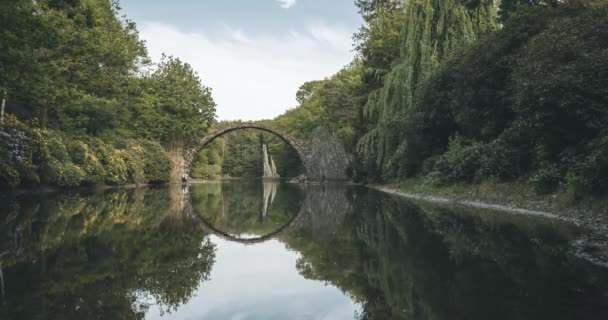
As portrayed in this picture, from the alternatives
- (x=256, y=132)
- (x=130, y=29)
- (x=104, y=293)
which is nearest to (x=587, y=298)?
(x=104, y=293)

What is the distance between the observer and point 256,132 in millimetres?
82875

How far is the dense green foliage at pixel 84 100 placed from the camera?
13508 millimetres

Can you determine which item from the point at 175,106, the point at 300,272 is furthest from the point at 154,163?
the point at 300,272

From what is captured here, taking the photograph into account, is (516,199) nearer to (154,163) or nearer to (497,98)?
(497,98)

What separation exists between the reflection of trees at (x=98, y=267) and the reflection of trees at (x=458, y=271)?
58.4 inches

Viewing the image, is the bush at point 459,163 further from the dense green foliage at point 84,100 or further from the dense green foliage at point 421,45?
the dense green foliage at point 84,100

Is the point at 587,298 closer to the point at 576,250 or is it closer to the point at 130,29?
the point at 576,250

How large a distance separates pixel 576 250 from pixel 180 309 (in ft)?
15.7

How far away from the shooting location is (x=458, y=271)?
4691mm

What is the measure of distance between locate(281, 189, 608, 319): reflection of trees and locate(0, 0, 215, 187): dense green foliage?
10.5 m

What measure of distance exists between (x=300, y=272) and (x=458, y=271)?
5.50ft

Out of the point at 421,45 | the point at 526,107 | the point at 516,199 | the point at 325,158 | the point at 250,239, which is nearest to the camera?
the point at 250,239

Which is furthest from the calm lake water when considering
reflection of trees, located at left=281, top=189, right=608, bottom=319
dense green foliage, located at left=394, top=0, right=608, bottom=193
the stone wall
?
the stone wall

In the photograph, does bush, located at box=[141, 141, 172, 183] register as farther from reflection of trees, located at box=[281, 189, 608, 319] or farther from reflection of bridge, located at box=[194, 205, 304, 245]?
reflection of trees, located at box=[281, 189, 608, 319]
